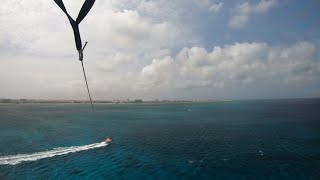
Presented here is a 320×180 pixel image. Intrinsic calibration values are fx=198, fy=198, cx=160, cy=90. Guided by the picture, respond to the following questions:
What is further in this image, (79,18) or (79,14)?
(79,18)

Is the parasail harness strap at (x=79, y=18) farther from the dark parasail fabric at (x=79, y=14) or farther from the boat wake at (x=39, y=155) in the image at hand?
the boat wake at (x=39, y=155)

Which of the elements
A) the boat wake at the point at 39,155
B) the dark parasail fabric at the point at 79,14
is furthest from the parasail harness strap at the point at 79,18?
the boat wake at the point at 39,155

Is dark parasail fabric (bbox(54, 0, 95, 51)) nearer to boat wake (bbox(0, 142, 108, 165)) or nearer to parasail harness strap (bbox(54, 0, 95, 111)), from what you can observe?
parasail harness strap (bbox(54, 0, 95, 111))

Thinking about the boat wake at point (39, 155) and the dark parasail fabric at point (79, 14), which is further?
the boat wake at point (39, 155)

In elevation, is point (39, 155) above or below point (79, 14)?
below

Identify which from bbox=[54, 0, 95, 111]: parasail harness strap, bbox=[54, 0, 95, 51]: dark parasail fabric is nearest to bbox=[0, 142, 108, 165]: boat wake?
bbox=[54, 0, 95, 111]: parasail harness strap

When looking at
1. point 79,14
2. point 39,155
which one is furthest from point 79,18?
point 39,155

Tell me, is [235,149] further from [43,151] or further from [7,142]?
[7,142]

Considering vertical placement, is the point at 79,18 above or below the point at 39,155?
above

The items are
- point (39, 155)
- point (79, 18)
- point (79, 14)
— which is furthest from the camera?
point (39, 155)

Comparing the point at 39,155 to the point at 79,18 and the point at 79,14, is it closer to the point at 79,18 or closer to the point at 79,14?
the point at 79,18

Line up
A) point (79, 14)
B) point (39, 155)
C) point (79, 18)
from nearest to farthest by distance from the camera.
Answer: point (79, 14) → point (79, 18) → point (39, 155)
